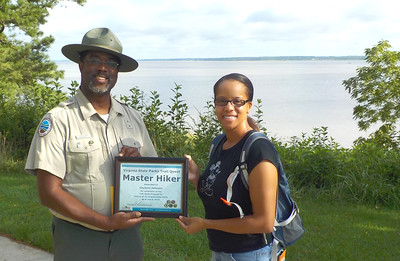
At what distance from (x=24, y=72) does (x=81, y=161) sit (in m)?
18.2

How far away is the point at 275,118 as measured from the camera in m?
27.7

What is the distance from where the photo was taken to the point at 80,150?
9.52 feet

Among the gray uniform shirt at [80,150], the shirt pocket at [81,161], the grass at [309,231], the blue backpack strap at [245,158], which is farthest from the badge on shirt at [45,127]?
the grass at [309,231]

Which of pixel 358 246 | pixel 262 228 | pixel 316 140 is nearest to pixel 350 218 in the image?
pixel 358 246

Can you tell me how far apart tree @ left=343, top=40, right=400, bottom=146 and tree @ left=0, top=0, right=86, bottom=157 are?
11110mm

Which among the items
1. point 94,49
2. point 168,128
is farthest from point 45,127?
point 168,128

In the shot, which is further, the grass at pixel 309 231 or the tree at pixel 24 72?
the tree at pixel 24 72

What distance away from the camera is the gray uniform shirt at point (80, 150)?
2.82 meters

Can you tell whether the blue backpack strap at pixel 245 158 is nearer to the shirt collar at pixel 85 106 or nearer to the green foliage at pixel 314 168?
the shirt collar at pixel 85 106

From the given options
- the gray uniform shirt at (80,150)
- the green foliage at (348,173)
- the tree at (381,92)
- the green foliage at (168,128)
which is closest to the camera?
the gray uniform shirt at (80,150)

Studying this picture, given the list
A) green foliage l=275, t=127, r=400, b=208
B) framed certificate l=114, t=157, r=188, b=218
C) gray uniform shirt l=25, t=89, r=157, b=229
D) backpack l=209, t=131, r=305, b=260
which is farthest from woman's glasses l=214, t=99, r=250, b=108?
green foliage l=275, t=127, r=400, b=208

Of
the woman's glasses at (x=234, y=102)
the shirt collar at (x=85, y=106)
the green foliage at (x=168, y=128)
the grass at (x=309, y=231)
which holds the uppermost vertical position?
the woman's glasses at (x=234, y=102)

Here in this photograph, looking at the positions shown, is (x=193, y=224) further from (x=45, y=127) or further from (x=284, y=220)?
(x=45, y=127)

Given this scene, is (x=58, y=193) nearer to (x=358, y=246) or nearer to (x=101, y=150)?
(x=101, y=150)
